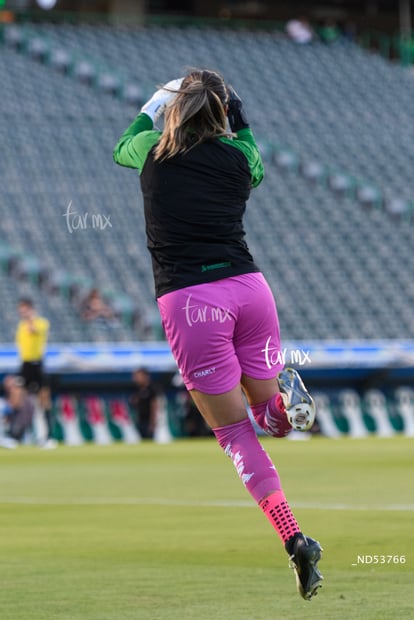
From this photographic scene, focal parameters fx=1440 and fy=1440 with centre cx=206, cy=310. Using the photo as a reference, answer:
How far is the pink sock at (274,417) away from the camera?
6418mm

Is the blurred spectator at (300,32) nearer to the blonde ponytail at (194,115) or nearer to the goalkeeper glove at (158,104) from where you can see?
the goalkeeper glove at (158,104)

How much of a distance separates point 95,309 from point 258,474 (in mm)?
21645

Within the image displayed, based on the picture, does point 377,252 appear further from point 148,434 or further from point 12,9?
point 12,9

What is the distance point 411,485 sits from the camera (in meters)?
13.6

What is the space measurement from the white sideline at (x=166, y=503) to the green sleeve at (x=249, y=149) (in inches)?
194

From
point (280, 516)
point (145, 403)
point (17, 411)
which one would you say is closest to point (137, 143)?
point (280, 516)

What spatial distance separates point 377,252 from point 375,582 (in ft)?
87.7

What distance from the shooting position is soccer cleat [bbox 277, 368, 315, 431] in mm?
6145

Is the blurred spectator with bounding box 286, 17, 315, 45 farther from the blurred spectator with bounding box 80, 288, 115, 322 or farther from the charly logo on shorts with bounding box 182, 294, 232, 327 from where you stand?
the charly logo on shorts with bounding box 182, 294, 232, 327

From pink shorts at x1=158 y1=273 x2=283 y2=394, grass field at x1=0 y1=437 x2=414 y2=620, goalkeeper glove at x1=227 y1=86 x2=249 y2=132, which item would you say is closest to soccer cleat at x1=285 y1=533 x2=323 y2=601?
grass field at x1=0 y1=437 x2=414 y2=620

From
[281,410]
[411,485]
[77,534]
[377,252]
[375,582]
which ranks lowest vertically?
[377,252]

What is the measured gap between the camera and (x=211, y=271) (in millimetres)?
6379

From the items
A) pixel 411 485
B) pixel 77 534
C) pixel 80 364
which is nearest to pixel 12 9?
pixel 80 364

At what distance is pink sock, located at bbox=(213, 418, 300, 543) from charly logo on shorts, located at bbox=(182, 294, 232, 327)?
0.51 m
